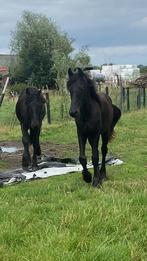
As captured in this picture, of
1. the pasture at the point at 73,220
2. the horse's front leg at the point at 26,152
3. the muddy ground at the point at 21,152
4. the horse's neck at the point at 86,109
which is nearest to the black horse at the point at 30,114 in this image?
the horse's front leg at the point at 26,152

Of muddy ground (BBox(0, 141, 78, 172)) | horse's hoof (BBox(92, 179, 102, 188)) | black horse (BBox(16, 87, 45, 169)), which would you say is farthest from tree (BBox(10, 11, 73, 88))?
horse's hoof (BBox(92, 179, 102, 188))

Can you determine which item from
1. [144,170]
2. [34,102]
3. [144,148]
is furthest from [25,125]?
[144,148]

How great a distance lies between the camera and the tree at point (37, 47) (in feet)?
165

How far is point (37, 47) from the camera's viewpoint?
51594 mm

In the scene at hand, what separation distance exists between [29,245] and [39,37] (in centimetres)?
4894

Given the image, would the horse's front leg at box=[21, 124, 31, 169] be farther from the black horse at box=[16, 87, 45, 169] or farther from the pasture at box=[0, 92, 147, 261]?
the pasture at box=[0, 92, 147, 261]

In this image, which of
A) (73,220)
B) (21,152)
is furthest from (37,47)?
(73,220)

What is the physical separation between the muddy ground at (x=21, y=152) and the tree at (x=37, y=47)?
34146 mm

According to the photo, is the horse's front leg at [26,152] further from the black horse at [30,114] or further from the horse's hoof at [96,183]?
the horse's hoof at [96,183]

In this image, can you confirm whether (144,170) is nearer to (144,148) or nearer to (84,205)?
(144,148)

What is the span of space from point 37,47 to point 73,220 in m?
47.3

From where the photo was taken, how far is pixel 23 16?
56.6 metres

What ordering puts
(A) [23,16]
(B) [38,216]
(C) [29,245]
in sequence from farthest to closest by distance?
(A) [23,16] < (B) [38,216] < (C) [29,245]

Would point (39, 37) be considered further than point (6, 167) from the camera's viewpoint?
Yes
